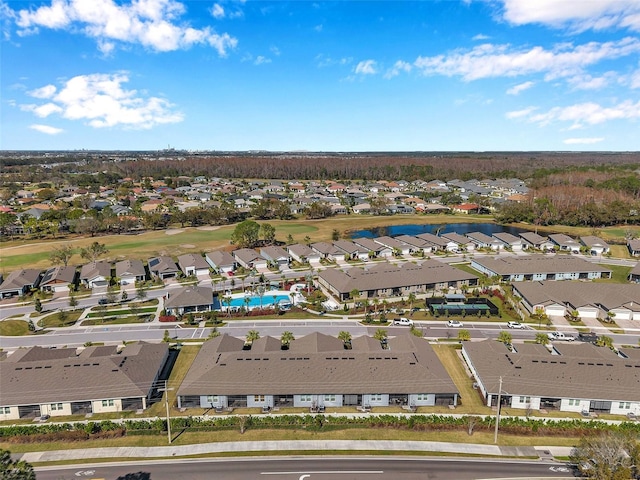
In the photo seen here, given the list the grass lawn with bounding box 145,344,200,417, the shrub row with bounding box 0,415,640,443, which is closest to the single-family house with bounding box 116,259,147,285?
the grass lawn with bounding box 145,344,200,417

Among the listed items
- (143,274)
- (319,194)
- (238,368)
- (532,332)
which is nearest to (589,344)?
(532,332)

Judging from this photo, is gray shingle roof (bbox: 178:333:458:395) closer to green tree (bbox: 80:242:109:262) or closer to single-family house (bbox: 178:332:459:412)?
single-family house (bbox: 178:332:459:412)

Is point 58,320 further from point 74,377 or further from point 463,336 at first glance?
point 463,336

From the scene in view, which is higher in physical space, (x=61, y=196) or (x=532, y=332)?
(x=61, y=196)

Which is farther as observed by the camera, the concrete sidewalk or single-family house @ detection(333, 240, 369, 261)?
single-family house @ detection(333, 240, 369, 261)

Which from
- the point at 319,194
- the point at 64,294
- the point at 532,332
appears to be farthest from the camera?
the point at 319,194

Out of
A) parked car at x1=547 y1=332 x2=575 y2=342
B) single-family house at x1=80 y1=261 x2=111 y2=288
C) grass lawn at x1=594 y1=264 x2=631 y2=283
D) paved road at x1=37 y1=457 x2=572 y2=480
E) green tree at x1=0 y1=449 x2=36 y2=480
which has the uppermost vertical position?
green tree at x1=0 y1=449 x2=36 y2=480

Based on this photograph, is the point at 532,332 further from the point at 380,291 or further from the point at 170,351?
the point at 170,351

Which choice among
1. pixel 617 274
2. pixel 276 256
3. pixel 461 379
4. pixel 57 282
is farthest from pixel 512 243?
pixel 57 282
